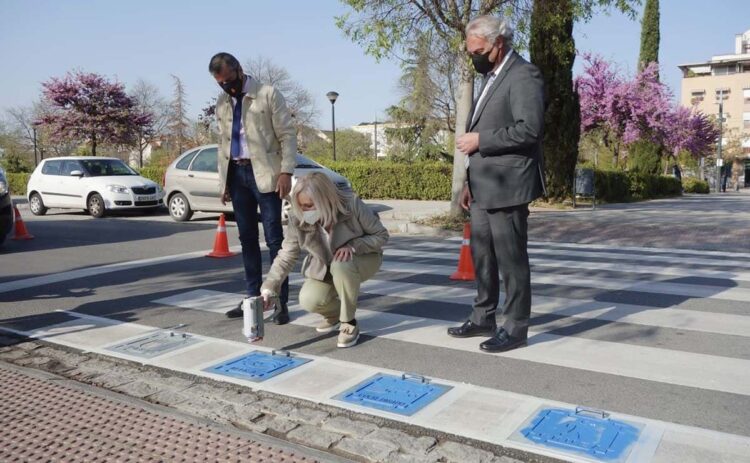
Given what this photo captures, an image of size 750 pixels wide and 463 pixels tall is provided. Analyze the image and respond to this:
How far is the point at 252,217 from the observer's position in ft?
16.5

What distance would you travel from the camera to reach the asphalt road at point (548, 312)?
3.50 meters

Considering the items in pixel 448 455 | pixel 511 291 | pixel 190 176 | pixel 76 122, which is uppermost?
pixel 76 122

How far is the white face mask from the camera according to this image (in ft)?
13.5

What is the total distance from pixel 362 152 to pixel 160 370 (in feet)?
220

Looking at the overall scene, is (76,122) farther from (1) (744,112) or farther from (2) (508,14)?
(1) (744,112)

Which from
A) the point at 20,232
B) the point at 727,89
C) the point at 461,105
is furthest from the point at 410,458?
the point at 727,89

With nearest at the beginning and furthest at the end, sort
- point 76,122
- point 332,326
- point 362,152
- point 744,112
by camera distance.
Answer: point 332,326, point 76,122, point 362,152, point 744,112

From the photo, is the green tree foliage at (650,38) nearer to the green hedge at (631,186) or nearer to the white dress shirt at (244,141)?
the green hedge at (631,186)

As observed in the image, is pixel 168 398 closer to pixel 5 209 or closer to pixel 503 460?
pixel 503 460

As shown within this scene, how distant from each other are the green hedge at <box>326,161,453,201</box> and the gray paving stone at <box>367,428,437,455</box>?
19288 millimetres

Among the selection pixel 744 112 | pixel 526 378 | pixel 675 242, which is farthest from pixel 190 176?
pixel 744 112

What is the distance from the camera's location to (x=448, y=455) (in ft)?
8.75

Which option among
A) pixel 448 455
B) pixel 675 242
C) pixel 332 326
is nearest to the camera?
pixel 448 455

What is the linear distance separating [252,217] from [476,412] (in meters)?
2.61
